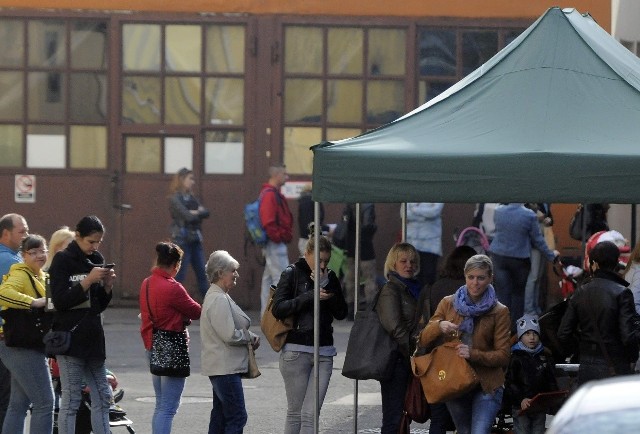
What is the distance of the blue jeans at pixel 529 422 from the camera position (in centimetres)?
1083

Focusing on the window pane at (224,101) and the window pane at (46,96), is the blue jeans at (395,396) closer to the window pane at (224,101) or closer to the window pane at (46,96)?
the window pane at (224,101)

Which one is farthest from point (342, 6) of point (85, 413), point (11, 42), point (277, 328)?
point (277, 328)

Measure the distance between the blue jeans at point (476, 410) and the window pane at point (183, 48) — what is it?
11.7 meters

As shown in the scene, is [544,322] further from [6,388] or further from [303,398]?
[6,388]

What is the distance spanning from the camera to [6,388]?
38.8 feet

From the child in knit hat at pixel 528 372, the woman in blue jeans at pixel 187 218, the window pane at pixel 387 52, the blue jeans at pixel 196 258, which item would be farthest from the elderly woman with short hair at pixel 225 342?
the window pane at pixel 387 52

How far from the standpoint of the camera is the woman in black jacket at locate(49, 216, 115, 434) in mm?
10836

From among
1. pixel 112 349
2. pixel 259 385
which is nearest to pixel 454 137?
pixel 259 385

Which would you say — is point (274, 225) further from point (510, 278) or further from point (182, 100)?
point (510, 278)

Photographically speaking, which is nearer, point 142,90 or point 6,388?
point 6,388

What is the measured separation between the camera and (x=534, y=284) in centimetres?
1986

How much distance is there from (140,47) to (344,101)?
2798 mm

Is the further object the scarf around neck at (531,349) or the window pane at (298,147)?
the window pane at (298,147)

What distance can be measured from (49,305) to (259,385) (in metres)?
4.84
